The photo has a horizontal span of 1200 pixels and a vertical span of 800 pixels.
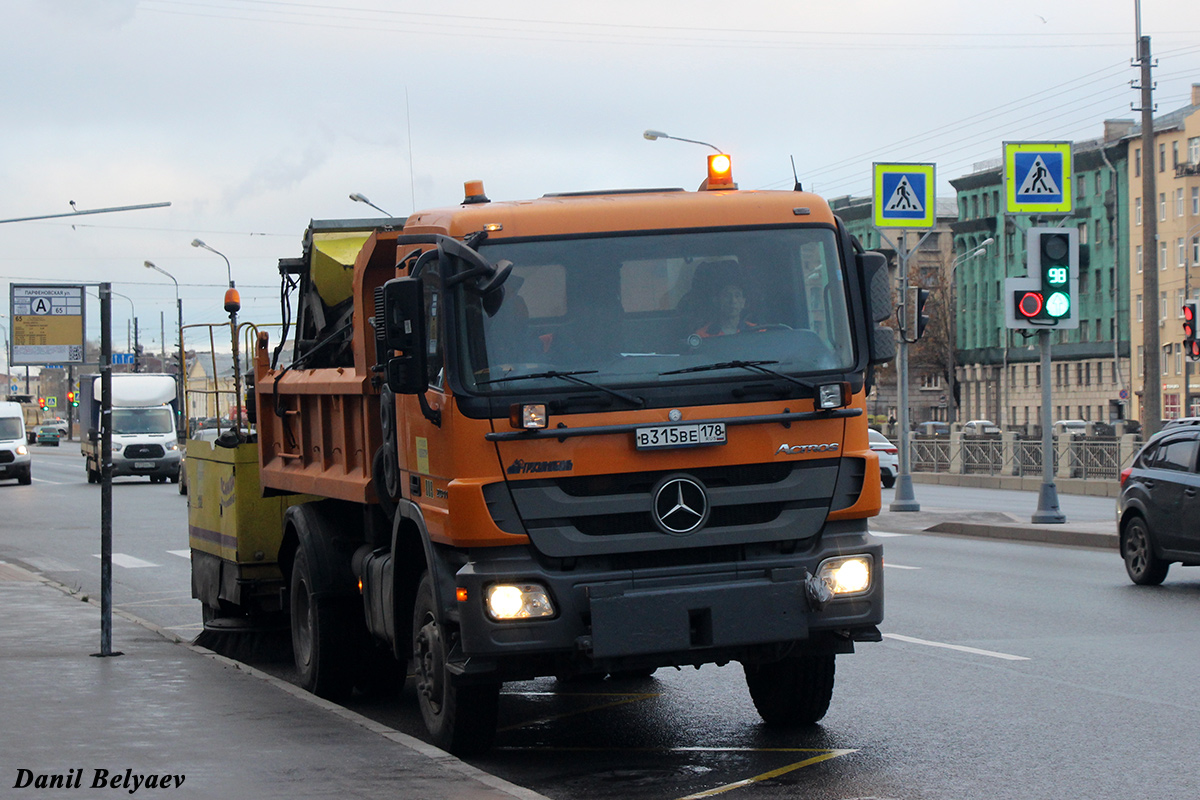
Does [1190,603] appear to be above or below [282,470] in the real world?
below

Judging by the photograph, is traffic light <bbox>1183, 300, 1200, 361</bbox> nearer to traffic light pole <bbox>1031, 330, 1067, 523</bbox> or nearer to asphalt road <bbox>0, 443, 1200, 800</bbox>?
traffic light pole <bbox>1031, 330, 1067, 523</bbox>

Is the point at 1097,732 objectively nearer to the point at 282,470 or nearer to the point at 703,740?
the point at 703,740

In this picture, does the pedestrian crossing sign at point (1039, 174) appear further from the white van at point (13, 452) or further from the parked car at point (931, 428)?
the parked car at point (931, 428)

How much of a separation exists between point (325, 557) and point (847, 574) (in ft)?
12.1

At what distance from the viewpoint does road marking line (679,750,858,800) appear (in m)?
7.32

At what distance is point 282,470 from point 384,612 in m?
2.60

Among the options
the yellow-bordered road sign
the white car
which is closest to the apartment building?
the white car

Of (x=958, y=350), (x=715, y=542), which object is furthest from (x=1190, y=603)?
(x=958, y=350)

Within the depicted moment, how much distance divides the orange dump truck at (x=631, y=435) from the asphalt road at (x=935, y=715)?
0.59m

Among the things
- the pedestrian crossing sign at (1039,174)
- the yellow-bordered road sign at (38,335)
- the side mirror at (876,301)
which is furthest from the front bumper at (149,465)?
the side mirror at (876,301)

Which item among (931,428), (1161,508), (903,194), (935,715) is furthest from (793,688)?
(931,428)

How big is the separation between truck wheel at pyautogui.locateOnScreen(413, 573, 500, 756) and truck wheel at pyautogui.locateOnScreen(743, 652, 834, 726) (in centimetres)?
143

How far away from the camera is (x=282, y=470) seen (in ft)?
36.8

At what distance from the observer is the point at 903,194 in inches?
1066
